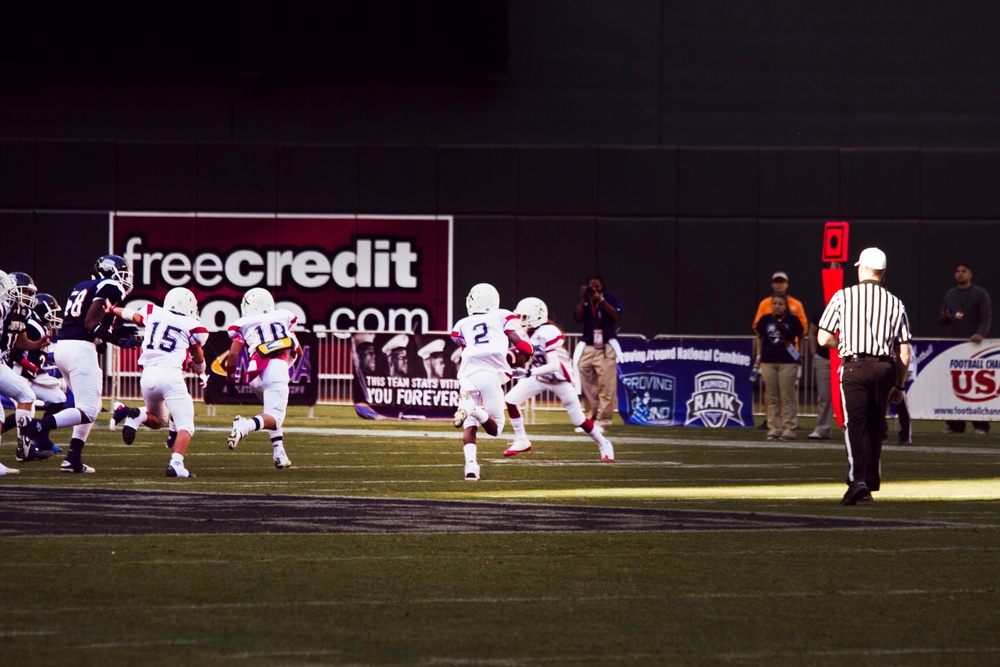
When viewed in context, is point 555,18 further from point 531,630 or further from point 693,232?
point 531,630

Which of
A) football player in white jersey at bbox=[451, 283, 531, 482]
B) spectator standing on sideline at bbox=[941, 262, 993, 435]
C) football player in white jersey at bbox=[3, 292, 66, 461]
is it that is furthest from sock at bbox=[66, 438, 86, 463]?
spectator standing on sideline at bbox=[941, 262, 993, 435]

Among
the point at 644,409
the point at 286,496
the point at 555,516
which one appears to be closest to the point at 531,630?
the point at 555,516

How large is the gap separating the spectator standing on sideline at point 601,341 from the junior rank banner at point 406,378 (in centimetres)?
279

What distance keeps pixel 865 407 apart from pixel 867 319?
74 cm

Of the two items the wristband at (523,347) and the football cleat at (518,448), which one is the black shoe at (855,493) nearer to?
the wristband at (523,347)

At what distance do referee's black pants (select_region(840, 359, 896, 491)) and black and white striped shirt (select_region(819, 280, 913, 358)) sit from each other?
0.42 ft

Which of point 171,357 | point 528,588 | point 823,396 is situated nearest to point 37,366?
point 171,357

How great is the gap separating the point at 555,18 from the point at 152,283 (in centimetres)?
1001

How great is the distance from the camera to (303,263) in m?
33.2

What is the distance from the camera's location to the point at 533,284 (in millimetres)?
33531

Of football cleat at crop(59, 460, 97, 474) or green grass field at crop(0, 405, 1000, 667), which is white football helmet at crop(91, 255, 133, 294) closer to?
football cleat at crop(59, 460, 97, 474)

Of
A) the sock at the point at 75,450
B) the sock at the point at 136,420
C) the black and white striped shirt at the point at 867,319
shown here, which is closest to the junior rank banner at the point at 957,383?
the black and white striped shirt at the point at 867,319

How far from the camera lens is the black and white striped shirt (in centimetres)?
1330

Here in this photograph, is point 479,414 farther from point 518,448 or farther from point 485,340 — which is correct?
point 518,448
